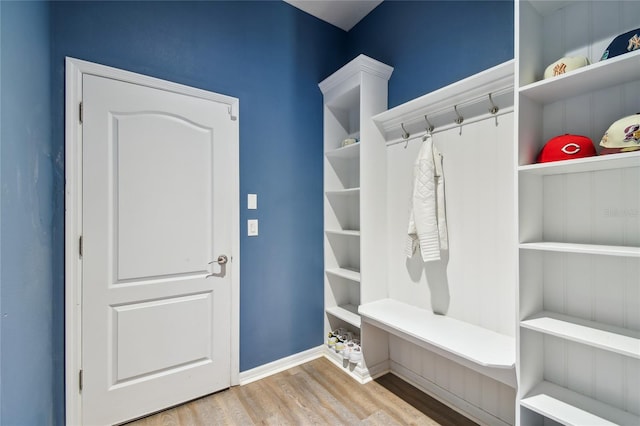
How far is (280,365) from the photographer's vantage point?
232 cm

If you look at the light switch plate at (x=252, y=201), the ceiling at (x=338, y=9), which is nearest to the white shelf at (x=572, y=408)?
the light switch plate at (x=252, y=201)

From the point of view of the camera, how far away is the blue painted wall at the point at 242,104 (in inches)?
43.3

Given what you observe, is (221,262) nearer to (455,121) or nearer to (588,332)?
(455,121)

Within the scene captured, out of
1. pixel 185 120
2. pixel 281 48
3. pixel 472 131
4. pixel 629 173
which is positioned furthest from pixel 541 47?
→ pixel 185 120

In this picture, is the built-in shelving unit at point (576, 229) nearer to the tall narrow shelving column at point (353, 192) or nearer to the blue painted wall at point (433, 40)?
the blue painted wall at point (433, 40)

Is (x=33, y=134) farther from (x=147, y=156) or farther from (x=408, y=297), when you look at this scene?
(x=408, y=297)

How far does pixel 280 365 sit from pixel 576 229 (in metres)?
2.17

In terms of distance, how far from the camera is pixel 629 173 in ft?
3.79

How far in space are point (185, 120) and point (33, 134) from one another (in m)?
0.80

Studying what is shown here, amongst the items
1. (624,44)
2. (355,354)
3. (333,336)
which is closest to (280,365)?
(333,336)

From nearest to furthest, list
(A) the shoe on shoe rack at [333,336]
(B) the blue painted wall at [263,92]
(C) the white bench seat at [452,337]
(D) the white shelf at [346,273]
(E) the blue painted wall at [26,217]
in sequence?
(E) the blue painted wall at [26,217] → (C) the white bench seat at [452,337] → (B) the blue painted wall at [263,92] → (D) the white shelf at [346,273] → (A) the shoe on shoe rack at [333,336]

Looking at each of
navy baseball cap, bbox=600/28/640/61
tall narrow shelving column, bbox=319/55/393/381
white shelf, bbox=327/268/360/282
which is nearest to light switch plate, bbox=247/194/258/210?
tall narrow shelving column, bbox=319/55/393/381

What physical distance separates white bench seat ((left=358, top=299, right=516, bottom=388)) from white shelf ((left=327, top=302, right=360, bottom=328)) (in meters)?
0.24

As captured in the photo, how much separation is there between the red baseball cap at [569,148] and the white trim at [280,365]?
222 cm
